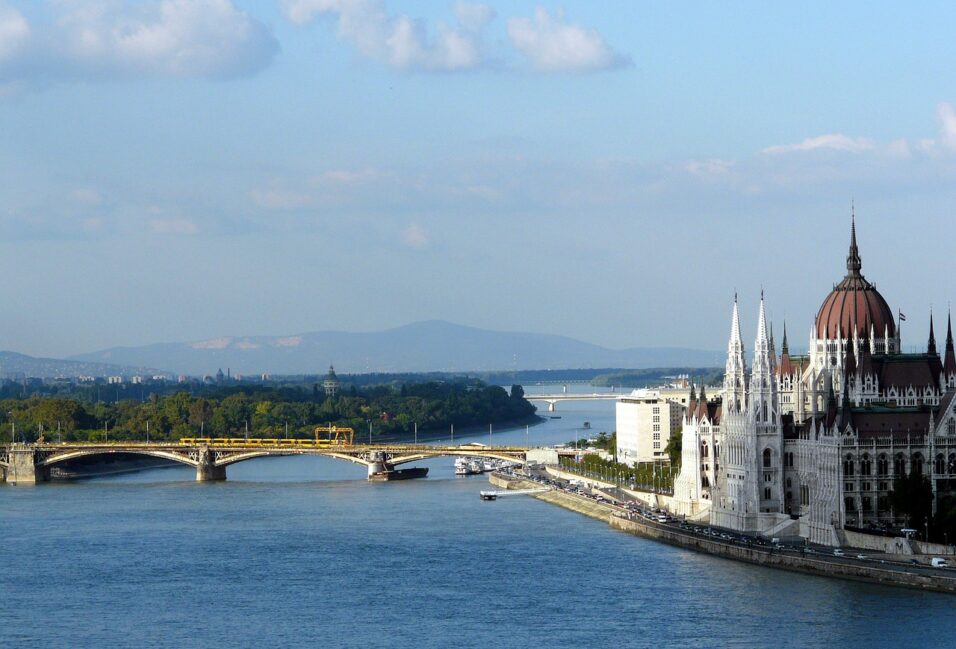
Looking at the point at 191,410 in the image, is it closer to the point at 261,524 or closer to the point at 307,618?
the point at 261,524

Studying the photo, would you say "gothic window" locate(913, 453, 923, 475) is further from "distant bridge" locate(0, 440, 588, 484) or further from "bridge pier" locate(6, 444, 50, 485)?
"bridge pier" locate(6, 444, 50, 485)

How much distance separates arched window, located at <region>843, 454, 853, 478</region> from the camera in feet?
271

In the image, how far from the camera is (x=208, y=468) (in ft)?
423

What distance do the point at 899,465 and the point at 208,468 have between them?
56.4m

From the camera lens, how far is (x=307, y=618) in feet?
228

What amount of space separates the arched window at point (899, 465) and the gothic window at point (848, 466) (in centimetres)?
178

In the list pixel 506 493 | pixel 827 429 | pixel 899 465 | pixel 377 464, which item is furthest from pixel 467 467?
pixel 899 465

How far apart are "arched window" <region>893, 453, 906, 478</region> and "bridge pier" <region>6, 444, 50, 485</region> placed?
63941 millimetres

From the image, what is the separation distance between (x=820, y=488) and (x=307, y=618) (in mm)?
24269

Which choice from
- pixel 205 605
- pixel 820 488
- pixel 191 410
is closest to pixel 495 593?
pixel 205 605

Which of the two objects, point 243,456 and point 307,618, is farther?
point 243,456

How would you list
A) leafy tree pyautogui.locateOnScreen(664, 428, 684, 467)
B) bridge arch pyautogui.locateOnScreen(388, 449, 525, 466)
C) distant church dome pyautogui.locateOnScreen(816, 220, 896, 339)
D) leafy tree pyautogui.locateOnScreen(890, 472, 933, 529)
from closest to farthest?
leafy tree pyautogui.locateOnScreen(890, 472, 933, 529), distant church dome pyautogui.locateOnScreen(816, 220, 896, 339), leafy tree pyautogui.locateOnScreen(664, 428, 684, 467), bridge arch pyautogui.locateOnScreen(388, 449, 525, 466)

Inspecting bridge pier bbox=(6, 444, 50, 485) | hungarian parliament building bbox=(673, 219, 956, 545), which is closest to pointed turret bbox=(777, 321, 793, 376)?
hungarian parliament building bbox=(673, 219, 956, 545)

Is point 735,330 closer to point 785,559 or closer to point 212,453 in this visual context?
point 785,559
